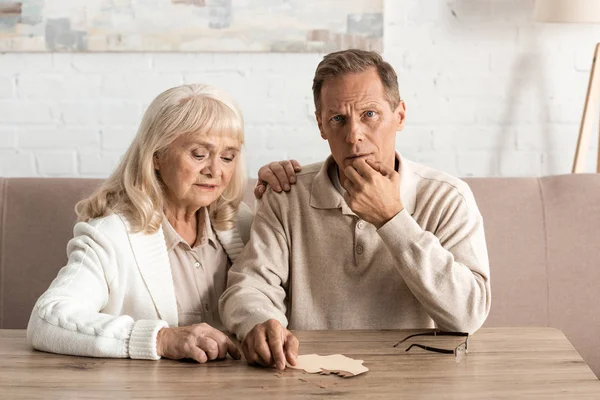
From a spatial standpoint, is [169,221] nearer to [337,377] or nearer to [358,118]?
[358,118]

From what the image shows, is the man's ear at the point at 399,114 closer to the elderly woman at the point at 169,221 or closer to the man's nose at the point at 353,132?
the man's nose at the point at 353,132

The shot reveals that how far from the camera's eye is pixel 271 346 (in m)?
1.71

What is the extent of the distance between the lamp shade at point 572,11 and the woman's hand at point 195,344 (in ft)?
6.72

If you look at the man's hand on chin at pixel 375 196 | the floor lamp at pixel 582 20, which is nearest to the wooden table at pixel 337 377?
the man's hand on chin at pixel 375 196

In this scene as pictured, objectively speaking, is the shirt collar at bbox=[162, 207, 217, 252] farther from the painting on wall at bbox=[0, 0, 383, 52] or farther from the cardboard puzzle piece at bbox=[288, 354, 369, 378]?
the painting on wall at bbox=[0, 0, 383, 52]

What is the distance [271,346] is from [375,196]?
0.44m

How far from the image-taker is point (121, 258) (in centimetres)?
208

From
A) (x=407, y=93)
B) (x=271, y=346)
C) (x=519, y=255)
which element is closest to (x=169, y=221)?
(x=271, y=346)

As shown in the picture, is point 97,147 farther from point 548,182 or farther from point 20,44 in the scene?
point 548,182

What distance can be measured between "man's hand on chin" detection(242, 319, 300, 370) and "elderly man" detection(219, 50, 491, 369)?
19 cm

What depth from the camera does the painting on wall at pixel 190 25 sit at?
138 inches

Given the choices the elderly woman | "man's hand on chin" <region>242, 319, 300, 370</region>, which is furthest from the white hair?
"man's hand on chin" <region>242, 319, 300, 370</region>

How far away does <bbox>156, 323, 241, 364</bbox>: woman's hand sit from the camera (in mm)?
1741

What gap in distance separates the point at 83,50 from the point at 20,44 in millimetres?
235
